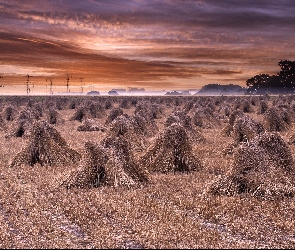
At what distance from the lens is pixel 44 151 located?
1764 centimetres

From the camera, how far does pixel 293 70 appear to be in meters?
144

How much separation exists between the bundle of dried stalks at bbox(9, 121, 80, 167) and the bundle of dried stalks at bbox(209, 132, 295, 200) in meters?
7.43

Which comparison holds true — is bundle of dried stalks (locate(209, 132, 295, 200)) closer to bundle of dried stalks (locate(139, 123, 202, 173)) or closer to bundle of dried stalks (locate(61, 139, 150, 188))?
bundle of dried stalks (locate(61, 139, 150, 188))

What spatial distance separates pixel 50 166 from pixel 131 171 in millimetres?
4495

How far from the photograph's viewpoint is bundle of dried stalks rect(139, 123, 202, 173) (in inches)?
634

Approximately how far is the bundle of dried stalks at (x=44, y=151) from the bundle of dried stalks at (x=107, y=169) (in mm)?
3747

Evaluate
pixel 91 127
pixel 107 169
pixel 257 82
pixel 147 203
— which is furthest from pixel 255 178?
pixel 257 82

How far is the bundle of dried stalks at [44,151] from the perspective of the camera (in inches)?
684

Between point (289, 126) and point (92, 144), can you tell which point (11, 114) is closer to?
point (289, 126)

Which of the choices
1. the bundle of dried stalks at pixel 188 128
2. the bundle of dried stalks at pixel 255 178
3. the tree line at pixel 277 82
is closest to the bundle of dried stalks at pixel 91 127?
the bundle of dried stalks at pixel 188 128

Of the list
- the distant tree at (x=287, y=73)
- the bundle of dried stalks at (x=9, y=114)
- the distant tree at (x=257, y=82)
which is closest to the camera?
the bundle of dried stalks at (x=9, y=114)

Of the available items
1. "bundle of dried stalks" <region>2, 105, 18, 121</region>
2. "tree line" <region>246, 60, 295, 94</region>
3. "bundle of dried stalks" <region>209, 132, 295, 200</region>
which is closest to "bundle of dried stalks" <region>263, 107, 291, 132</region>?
"bundle of dried stalks" <region>209, 132, 295, 200</region>

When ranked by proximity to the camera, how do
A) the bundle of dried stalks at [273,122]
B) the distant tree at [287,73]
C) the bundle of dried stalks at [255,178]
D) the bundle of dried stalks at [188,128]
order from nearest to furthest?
the bundle of dried stalks at [255,178]
the bundle of dried stalks at [188,128]
the bundle of dried stalks at [273,122]
the distant tree at [287,73]

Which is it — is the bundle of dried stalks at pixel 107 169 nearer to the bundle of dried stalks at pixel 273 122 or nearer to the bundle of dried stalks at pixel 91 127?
the bundle of dried stalks at pixel 91 127
